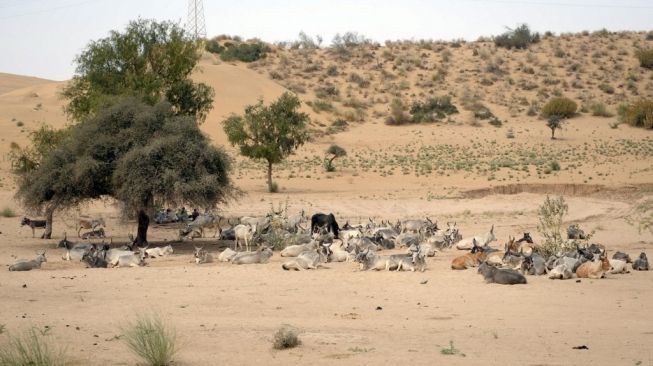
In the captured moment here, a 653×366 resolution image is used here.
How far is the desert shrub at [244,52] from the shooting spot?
78.3m

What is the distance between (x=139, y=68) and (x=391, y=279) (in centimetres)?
1578

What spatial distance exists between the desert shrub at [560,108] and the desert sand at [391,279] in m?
1.35

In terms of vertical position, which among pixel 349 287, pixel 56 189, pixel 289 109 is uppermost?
pixel 289 109

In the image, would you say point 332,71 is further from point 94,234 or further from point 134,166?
point 134,166

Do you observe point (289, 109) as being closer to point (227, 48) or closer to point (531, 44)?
point (227, 48)

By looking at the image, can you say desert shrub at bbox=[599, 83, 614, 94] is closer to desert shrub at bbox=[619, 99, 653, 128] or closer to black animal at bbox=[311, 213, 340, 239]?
desert shrub at bbox=[619, 99, 653, 128]

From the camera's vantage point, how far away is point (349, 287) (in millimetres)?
15422

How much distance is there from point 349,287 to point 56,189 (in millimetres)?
10454

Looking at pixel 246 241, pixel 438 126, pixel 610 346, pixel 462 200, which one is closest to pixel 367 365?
Answer: pixel 610 346

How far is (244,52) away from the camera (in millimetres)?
79375

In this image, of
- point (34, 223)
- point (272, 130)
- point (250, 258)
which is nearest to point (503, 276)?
point (250, 258)

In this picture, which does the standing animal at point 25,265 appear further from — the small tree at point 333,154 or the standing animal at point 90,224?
the small tree at point 333,154

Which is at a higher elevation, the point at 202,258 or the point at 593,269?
the point at 593,269

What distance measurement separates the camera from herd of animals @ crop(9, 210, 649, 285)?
16422mm
